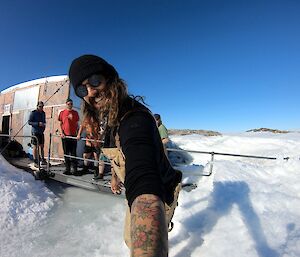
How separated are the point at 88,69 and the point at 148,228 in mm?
913

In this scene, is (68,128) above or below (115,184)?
Result: above

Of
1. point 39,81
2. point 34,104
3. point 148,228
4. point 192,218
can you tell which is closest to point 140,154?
point 148,228

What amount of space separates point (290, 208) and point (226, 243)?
3.36ft

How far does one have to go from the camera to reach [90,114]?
6.50 ft

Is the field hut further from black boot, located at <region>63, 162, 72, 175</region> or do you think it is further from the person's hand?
the person's hand

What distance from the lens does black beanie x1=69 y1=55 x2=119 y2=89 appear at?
1503 millimetres

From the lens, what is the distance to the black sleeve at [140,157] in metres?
1.09

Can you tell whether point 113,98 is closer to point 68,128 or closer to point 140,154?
point 140,154

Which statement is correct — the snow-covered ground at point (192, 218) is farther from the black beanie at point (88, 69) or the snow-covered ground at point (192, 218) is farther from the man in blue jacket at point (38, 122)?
the black beanie at point (88, 69)

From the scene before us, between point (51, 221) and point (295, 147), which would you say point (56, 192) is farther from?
point (295, 147)

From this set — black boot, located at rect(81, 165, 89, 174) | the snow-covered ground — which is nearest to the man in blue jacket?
black boot, located at rect(81, 165, 89, 174)

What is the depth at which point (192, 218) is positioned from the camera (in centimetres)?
390

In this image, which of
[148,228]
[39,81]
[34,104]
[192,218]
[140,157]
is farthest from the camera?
[34,104]

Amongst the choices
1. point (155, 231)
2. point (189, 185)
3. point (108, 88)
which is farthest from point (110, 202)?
point (155, 231)
